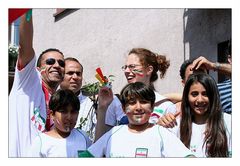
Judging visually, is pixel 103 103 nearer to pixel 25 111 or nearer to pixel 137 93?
pixel 137 93

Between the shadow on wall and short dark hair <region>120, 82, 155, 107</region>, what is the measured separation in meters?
1.18

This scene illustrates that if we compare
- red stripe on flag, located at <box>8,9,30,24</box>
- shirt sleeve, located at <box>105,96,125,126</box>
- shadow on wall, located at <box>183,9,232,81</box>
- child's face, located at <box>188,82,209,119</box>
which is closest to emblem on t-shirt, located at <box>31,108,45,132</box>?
shirt sleeve, located at <box>105,96,125,126</box>

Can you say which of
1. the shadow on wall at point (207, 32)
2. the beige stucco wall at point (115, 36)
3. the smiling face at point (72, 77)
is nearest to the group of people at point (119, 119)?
the smiling face at point (72, 77)

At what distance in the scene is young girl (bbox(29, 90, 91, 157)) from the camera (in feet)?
12.0

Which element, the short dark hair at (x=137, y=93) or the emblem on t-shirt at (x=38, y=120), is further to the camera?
the emblem on t-shirt at (x=38, y=120)

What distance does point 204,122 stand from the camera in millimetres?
3656

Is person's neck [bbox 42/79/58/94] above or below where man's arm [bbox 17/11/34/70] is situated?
below

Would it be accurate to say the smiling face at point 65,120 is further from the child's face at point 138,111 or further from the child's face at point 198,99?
the child's face at point 198,99

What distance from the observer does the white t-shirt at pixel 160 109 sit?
3753 millimetres

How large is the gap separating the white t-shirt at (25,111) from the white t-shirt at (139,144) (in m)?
0.48

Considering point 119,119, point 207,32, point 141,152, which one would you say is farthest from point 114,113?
point 207,32

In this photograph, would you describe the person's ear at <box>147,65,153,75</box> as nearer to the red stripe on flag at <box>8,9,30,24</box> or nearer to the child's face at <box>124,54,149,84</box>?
the child's face at <box>124,54,149,84</box>

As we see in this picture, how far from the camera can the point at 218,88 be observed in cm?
378

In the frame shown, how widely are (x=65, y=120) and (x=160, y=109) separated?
0.72 meters
